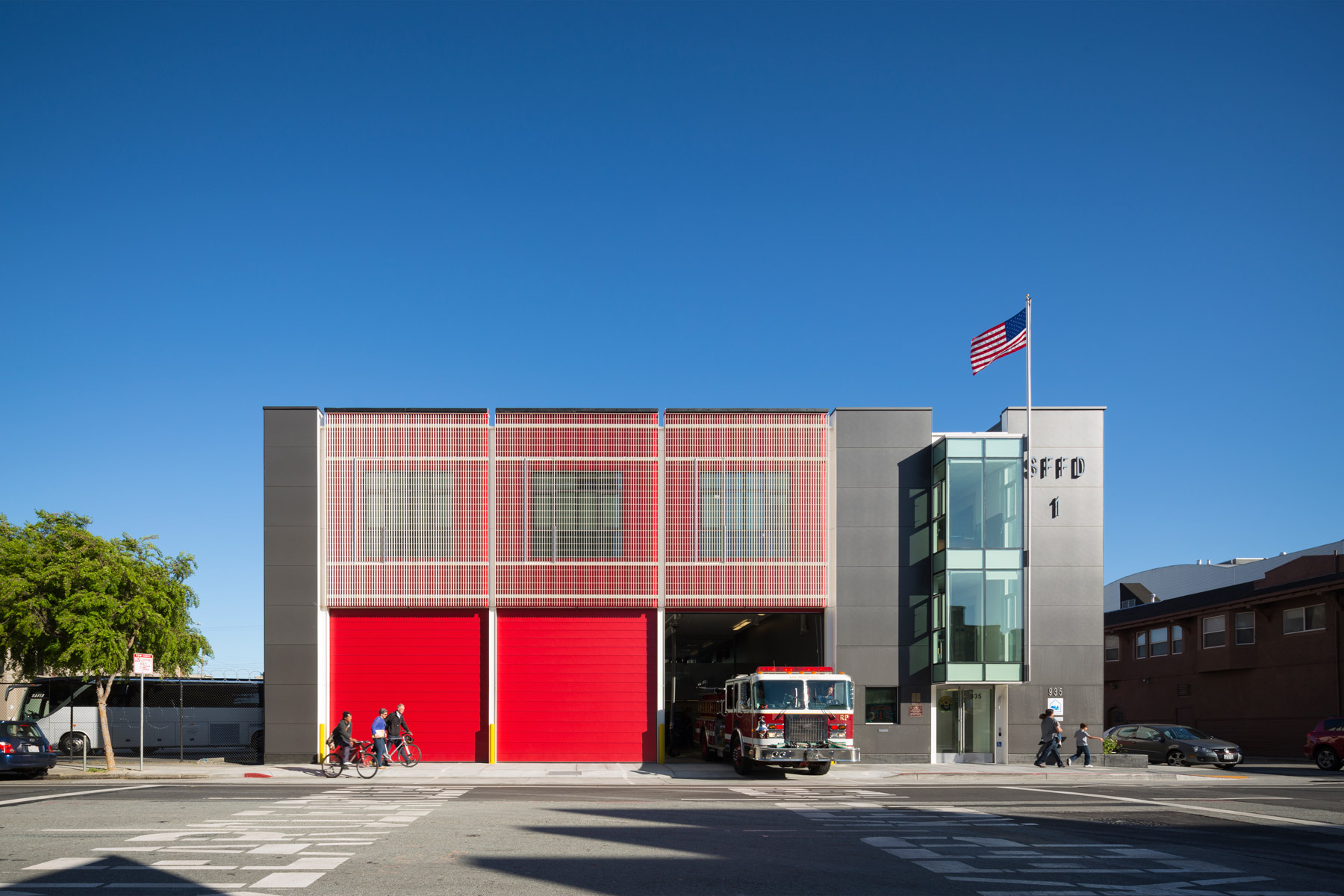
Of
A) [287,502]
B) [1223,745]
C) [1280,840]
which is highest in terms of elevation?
[287,502]

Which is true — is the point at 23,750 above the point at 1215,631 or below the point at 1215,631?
below

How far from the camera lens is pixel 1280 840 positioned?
16.1 meters

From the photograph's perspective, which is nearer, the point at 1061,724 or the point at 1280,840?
the point at 1280,840

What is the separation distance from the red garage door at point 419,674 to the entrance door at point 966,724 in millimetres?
14827

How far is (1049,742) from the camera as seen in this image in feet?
107

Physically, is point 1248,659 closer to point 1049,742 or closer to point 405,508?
point 1049,742

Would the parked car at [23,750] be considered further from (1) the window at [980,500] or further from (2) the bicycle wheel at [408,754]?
(1) the window at [980,500]

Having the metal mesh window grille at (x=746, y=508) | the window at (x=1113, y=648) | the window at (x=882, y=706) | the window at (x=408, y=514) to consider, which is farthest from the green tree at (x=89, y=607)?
the window at (x=1113, y=648)

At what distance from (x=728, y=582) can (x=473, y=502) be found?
28.2 ft

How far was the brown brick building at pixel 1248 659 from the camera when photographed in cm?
4347

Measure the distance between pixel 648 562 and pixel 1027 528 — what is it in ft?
39.8

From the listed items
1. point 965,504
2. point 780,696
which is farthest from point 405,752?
point 965,504

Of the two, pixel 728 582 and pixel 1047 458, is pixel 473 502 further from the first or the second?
pixel 1047 458

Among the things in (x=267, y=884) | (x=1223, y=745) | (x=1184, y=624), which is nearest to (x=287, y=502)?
(x=267, y=884)
